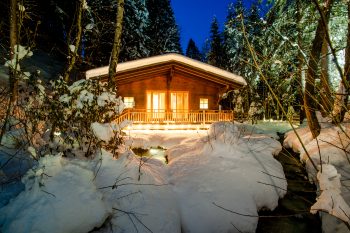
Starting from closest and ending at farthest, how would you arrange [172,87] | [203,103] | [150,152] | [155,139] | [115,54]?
1. [115,54]
2. [150,152]
3. [155,139]
4. [172,87]
5. [203,103]

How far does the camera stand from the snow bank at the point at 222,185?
21.7 feet

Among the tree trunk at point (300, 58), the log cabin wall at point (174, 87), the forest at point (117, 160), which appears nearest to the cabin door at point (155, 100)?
the log cabin wall at point (174, 87)

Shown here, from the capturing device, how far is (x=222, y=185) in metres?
7.81

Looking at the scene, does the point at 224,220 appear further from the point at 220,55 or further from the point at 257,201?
the point at 220,55

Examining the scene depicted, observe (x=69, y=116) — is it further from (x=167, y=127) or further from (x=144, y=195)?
(x=167, y=127)

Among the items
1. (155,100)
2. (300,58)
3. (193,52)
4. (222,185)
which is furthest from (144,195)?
(193,52)

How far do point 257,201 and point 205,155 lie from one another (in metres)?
2.74

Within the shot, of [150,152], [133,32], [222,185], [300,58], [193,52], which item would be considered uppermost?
[193,52]

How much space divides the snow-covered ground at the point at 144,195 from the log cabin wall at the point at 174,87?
10426 mm

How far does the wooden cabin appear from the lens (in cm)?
1802

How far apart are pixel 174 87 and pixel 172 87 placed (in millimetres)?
155

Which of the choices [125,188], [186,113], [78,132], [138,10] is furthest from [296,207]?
[138,10]

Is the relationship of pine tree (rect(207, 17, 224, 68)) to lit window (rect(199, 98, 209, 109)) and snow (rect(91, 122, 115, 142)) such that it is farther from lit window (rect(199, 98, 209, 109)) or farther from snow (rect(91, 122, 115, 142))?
snow (rect(91, 122, 115, 142))

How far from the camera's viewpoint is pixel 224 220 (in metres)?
6.57
